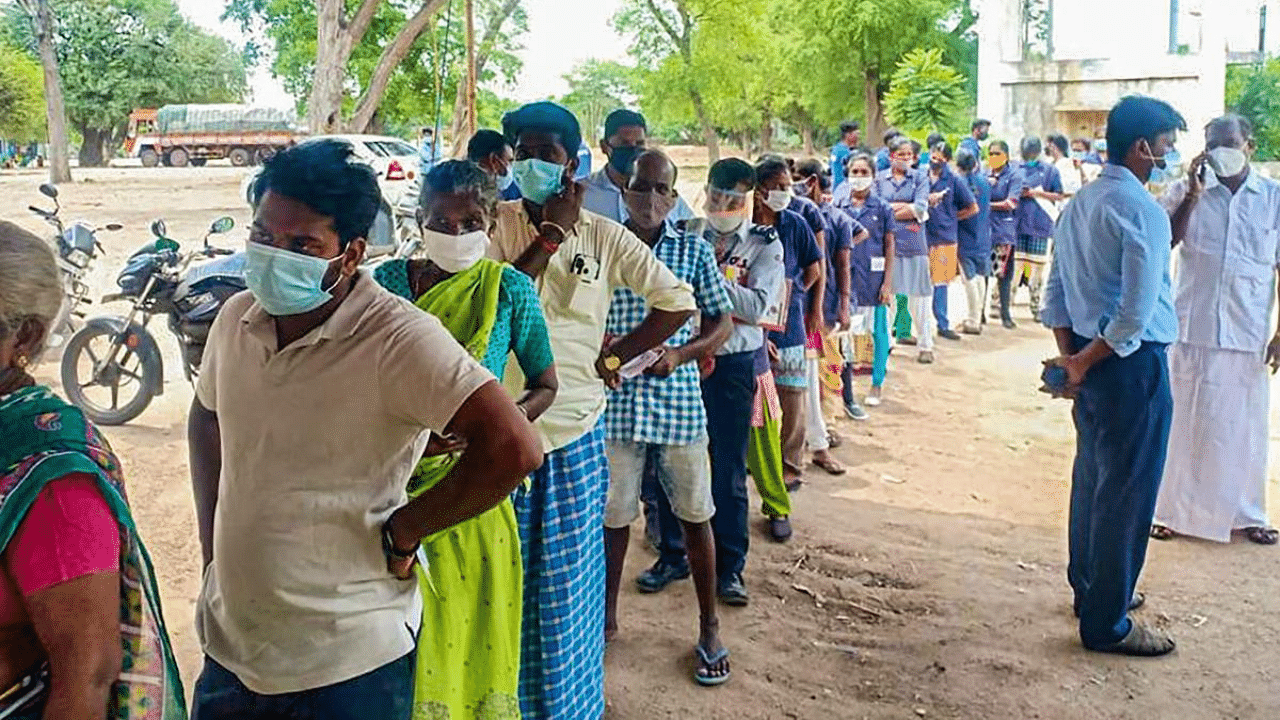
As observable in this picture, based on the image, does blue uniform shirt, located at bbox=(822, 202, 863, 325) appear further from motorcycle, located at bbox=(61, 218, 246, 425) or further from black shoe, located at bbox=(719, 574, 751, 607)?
motorcycle, located at bbox=(61, 218, 246, 425)

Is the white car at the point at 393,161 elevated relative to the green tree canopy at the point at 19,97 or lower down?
lower down

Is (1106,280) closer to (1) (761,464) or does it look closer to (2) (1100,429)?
(2) (1100,429)

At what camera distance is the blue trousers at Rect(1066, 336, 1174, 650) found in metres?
3.81

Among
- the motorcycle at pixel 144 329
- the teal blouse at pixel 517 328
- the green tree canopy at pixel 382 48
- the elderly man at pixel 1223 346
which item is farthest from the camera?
the green tree canopy at pixel 382 48

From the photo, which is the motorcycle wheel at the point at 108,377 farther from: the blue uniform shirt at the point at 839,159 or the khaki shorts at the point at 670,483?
the blue uniform shirt at the point at 839,159

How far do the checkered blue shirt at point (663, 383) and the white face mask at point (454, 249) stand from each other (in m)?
1.14

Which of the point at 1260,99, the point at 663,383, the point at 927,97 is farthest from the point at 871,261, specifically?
the point at 1260,99

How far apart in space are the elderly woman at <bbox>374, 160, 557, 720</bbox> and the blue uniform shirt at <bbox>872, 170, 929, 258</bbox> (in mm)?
6705

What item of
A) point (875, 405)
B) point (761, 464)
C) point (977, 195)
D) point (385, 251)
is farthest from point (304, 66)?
point (761, 464)

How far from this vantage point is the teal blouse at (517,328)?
2.56m

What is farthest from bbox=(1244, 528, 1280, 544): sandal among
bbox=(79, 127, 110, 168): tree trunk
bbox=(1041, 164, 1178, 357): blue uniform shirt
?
bbox=(79, 127, 110, 168): tree trunk

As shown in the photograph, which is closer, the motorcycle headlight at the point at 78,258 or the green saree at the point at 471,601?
the green saree at the point at 471,601

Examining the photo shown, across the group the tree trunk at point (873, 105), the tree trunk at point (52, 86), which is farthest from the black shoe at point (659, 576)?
the tree trunk at point (873, 105)

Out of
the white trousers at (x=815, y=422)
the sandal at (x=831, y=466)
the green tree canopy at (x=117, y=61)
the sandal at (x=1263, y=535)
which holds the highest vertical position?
the green tree canopy at (x=117, y=61)
